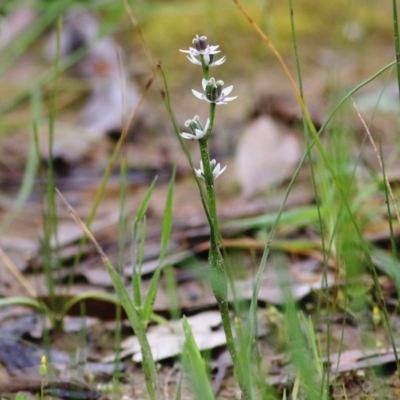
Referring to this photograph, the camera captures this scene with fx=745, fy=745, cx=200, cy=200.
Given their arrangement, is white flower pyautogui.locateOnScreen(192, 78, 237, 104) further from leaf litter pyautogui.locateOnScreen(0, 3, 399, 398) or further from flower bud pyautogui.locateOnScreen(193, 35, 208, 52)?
leaf litter pyautogui.locateOnScreen(0, 3, 399, 398)

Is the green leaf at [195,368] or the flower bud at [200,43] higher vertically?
the flower bud at [200,43]

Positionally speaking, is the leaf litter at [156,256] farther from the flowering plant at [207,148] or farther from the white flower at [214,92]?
the white flower at [214,92]

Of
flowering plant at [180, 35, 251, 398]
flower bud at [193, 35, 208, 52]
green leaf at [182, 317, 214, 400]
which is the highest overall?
flower bud at [193, 35, 208, 52]

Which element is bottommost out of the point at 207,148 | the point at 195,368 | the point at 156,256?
the point at 195,368

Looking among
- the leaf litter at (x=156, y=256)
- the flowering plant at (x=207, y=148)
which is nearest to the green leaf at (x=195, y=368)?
the flowering plant at (x=207, y=148)

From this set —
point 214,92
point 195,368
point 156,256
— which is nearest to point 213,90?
point 214,92

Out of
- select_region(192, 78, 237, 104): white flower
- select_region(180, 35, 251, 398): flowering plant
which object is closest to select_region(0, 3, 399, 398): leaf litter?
select_region(180, 35, 251, 398): flowering plant

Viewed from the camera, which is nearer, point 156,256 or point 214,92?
point 214,92

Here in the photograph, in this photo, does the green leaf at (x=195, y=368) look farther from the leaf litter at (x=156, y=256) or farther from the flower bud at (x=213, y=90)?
the flower bud at (x=213, y=90)

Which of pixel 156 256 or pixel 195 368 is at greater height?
pixel 156 256

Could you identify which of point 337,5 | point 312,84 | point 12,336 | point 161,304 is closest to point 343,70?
point 312,84

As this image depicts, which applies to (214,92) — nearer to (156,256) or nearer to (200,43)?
(200,43)

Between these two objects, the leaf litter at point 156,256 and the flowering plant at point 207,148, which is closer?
the flowering plant at point 207,148

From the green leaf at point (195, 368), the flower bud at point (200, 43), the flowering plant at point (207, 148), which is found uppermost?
the flower bud at point (200, 43)
